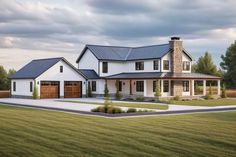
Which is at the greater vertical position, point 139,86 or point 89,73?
point 89,73

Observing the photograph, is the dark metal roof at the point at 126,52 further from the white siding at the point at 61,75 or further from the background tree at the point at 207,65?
the background tree at the point at 207,65

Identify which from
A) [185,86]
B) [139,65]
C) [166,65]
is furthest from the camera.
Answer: [139,65]

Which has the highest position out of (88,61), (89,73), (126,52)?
(126,52)

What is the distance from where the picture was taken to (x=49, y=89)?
45.1 m

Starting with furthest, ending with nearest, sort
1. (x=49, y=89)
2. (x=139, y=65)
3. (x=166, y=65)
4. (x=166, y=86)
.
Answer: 1. (x=139, y=65)
2. (x=166, y=65)
3. (x=49, y=89)
4. (x=166, y=86)

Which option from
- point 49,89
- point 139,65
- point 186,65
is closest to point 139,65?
point 139,65

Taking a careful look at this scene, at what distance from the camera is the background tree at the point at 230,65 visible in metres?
67.4

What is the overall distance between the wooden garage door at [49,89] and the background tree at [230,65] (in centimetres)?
3449

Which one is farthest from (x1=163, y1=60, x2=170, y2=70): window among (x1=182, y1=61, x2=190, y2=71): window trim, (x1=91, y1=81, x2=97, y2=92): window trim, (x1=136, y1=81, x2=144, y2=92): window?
(x1=91, y1=81, x2=97, y2=92): window trim

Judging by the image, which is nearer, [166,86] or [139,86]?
[166,86]

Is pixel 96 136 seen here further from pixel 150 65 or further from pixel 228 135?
pixel 150 65

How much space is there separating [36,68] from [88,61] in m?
7.25

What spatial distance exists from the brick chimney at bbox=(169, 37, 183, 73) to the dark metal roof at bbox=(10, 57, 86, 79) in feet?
38.6

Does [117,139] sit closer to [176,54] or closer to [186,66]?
[176,54]
